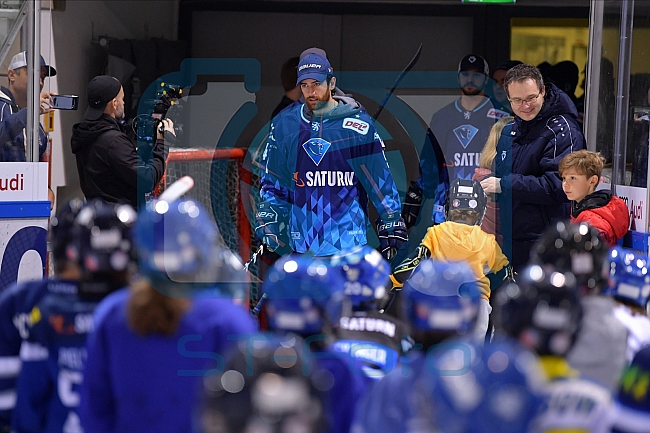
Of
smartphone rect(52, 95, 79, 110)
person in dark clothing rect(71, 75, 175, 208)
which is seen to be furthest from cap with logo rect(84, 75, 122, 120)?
smartphone rect(52, 95, 79, 110)

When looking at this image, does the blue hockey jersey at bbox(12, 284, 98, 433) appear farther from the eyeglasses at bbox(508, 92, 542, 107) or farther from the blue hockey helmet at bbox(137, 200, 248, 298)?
the eyeglasses at bbox(508, 92, 542, 107)

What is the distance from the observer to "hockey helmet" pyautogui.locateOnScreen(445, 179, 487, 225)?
4840 millimetres

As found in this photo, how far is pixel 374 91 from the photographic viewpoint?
8953 mm

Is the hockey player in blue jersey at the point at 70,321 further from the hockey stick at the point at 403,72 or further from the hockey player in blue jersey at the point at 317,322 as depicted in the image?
the hockey stick at the point at 403,72

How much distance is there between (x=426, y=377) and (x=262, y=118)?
720 centimetres

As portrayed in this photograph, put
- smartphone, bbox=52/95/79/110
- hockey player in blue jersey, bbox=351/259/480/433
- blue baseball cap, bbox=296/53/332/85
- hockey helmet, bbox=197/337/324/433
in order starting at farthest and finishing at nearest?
smartphone, bbox=52/95/79/110 → blue baseball cap, bbox=296/53/332/85 → hockey player in blue jersey, bbox=351/259/480/433 → hockey helmet, bbox=197/337/324/433

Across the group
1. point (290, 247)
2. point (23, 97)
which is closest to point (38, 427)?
point (290, 247)

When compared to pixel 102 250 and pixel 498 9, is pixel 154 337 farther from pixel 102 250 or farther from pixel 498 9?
pixel 498 9

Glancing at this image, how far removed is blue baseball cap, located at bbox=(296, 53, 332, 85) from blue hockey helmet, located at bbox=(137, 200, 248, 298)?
2490 millimetres

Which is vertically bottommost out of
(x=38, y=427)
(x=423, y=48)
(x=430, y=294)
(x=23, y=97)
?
(x=38, y=427)

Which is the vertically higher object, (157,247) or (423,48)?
(423,48)

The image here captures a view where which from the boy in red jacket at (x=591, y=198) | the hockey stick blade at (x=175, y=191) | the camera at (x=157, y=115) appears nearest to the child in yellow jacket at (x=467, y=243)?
the boy in red jacket at (x=591, y=198)

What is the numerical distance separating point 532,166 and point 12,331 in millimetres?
3161

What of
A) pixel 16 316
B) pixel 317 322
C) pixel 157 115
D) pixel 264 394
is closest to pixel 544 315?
pixel 317 322
